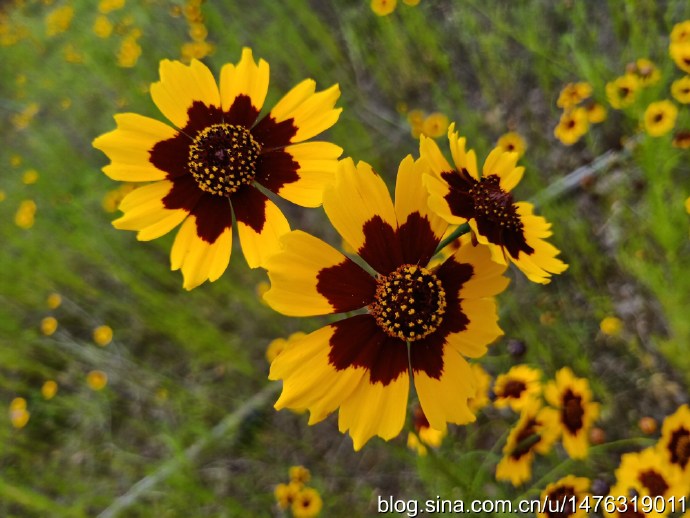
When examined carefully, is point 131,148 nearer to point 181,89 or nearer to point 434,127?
point 181,89

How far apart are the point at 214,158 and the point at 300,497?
48.3 inches

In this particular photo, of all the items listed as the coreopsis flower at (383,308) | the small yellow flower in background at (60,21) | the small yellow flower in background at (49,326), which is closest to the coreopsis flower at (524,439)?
the coreopsis flower at (383,308)

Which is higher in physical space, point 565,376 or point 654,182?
point 654,182

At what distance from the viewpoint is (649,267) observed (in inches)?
63.1

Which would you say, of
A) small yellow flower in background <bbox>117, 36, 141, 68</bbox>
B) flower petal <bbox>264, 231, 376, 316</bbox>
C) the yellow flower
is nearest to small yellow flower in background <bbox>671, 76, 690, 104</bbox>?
the yellow flower

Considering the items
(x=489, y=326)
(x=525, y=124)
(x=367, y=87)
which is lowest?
(x=489, y=326)

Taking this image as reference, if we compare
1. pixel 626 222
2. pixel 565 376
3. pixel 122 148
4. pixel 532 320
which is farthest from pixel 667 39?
pixel 122 148

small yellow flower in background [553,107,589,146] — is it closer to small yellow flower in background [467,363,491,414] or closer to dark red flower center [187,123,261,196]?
small yellow flower in background [467,363,491,414]

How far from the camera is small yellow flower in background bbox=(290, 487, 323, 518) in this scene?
1.72m

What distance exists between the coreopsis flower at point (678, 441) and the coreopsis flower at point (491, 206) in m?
0.67

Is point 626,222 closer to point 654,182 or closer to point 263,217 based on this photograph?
point 654,182

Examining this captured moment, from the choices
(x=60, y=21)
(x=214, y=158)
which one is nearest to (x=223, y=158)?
(x=214, y=158)

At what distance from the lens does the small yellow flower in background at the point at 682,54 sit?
1497 mm

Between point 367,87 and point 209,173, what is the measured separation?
1.89 m
